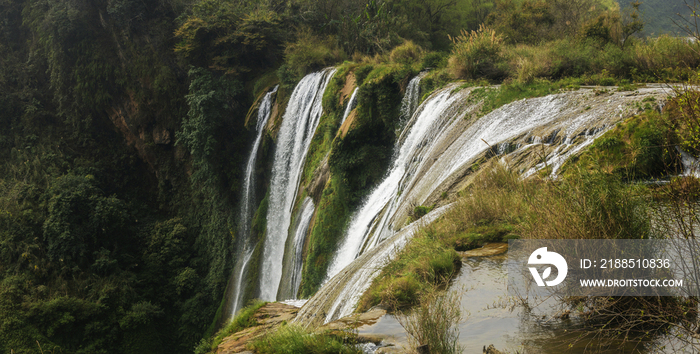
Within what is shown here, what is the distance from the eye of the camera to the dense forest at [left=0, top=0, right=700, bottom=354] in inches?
629

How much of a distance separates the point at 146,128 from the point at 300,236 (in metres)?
14.0

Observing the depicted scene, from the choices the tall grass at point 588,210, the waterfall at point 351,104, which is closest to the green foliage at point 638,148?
the tall grass at point 588,210

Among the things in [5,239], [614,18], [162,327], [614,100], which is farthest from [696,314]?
[5,239]

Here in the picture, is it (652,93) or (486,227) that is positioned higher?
(652,93)

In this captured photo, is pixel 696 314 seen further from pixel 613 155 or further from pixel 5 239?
pixel 5 239

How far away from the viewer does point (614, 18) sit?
1045 cm

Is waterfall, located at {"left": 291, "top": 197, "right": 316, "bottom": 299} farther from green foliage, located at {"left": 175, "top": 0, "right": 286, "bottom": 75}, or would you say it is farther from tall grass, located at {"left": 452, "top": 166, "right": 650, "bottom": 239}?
tall grass, located at {"left": 452, "top": 166, "right": 650, "bottom": 239}

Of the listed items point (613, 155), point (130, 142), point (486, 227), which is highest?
point (130, 142)

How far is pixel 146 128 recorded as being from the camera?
22625mm

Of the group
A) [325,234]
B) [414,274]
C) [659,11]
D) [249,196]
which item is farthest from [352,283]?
[659,11]

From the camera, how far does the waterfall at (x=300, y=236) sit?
1275cm

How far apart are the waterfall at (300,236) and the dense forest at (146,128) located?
1523 millimetres

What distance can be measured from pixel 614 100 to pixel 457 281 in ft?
12.8

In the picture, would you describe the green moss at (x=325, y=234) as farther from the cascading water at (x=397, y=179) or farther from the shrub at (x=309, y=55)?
the shrub at (x=309, y=55)
